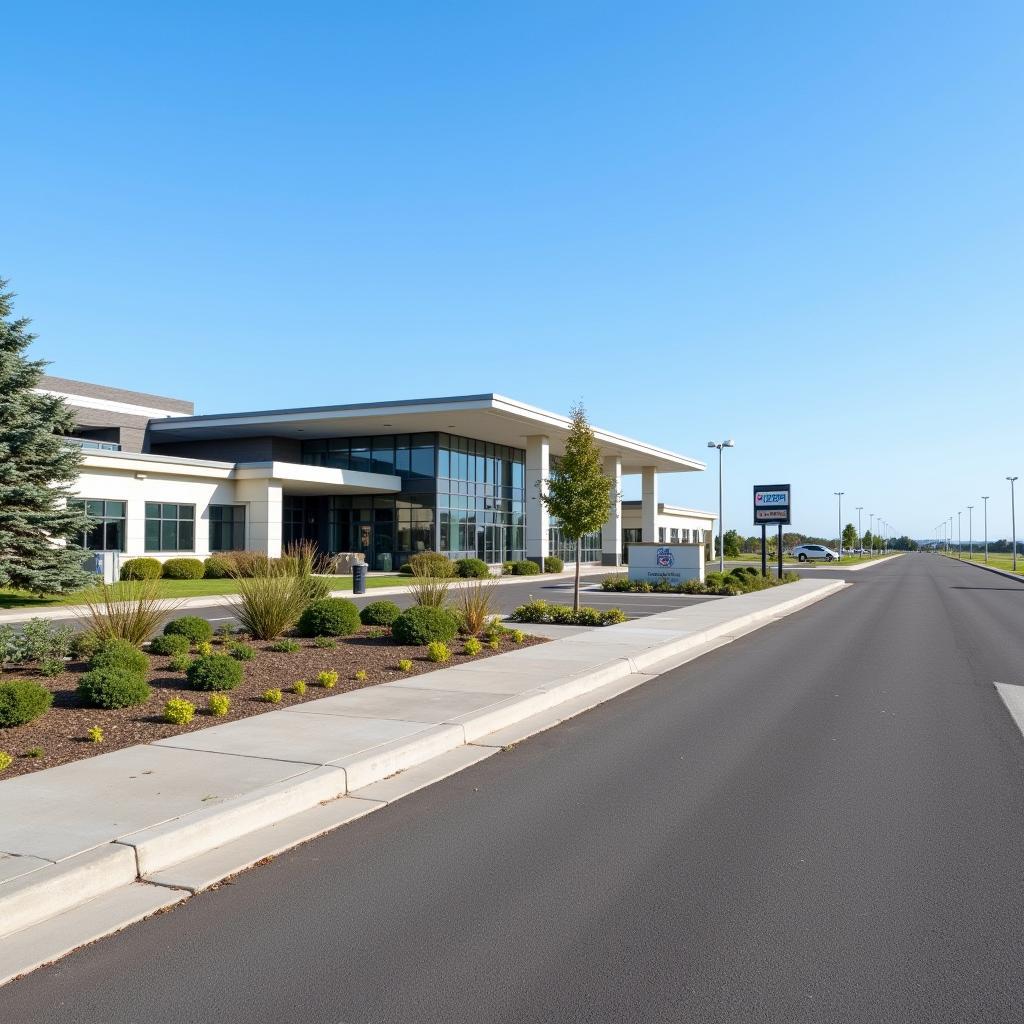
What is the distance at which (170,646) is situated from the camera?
11961 millimetres

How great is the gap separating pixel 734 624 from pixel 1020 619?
27.4 feet

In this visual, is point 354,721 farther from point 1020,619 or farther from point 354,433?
point 354,433

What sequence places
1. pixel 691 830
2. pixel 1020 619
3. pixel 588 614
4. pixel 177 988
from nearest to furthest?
1. pixel 177 988
2. pixel 691 830
3. pixel 588 614
4. pixel 1020 619

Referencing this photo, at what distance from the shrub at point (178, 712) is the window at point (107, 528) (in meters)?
29.7

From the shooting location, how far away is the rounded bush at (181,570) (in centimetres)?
3562

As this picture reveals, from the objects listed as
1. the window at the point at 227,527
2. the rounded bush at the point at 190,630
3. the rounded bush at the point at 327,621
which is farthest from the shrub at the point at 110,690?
the window at the point at 227,527

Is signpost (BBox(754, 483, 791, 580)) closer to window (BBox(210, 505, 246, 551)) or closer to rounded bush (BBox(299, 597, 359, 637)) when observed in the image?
window (BBox(210, 505, 246, 551))

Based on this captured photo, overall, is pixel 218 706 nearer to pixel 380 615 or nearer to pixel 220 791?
pixel 220 791

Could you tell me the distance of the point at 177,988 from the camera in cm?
391

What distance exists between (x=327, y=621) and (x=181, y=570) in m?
23.5

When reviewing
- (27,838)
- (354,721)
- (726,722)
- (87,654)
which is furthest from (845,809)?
(87,654)

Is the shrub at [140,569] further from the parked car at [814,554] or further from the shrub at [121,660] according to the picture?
the parked car at [814,554]

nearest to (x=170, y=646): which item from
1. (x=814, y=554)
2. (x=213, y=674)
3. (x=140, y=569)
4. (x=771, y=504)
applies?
(x=213, y=674)

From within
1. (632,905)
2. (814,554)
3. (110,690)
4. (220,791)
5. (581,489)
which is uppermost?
(581,489)
